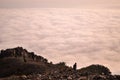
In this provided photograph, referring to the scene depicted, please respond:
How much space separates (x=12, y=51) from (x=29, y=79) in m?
110

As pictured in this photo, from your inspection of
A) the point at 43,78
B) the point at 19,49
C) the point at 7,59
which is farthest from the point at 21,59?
the point at 43,78

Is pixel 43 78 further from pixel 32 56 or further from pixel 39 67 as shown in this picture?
pixel 32 56

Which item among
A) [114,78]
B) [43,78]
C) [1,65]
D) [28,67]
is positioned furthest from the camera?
[1,65]

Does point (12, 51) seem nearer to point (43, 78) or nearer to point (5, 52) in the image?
point (5, 52)

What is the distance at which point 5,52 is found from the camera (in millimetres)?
140375

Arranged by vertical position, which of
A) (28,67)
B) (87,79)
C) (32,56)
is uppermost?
(32,56)

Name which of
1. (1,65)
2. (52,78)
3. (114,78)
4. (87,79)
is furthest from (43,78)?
(1,65)

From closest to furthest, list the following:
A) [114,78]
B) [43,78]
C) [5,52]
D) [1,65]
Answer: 1. [114,78]
2. [43,78]
3. [1,65]
4. [5,52]

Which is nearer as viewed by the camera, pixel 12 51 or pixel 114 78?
pixel 114 78

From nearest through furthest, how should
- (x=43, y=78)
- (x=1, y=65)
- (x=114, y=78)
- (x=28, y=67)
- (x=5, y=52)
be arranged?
(x=114, y=78) < (x=43, y=78) < (x=28, y=67) < (x=1, y=65) < (x=5, y=52)

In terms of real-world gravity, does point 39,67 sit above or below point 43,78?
above

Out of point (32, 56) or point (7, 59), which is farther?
point (32, 56)

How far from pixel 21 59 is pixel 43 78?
95409mm

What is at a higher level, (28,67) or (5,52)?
(5,52)
